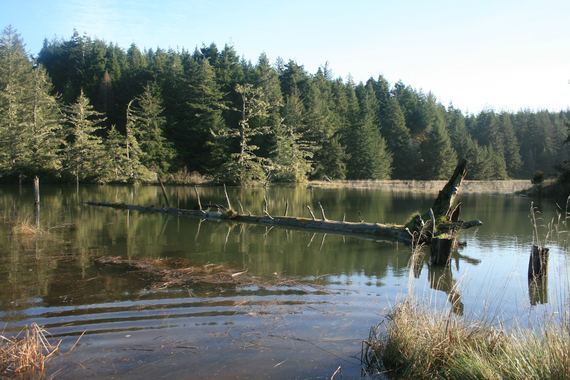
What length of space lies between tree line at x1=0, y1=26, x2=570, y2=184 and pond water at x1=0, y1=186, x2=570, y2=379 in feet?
78.3

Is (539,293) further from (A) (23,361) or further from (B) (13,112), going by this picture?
(B) (13,112)

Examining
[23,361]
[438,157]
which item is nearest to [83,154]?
[23,361]

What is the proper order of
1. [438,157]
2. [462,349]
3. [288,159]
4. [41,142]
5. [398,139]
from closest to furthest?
[462,349] < [41,142] < [288,159] < [438,157] < [398,139]

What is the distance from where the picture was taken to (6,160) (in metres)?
36.2

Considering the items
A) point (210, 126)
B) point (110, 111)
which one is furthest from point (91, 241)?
point (110, 111)

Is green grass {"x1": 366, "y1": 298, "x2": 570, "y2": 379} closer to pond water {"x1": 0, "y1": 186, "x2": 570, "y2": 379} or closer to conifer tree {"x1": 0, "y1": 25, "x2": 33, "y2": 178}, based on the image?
pond water {"x1": 0, "y1": 186, "x2": 570, "y2": 379}

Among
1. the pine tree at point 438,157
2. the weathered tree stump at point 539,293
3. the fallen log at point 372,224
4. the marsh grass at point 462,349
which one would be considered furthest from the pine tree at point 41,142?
the pine tree at point 438,157

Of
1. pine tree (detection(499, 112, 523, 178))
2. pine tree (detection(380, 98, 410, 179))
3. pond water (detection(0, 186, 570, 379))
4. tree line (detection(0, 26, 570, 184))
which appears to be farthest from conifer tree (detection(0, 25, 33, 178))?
pine tree (detection(499, 112, 523, 178))

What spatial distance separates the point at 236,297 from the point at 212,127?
45945 millimetres

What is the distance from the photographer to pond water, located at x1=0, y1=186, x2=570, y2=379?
4312 millimetres

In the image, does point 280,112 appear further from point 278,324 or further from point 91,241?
point 278,324

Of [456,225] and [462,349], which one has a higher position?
[456,225]

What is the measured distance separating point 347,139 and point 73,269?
2235 inches

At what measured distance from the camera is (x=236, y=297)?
657 cm
